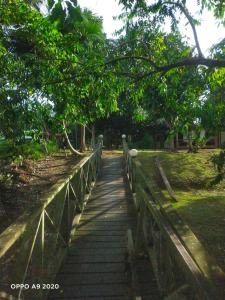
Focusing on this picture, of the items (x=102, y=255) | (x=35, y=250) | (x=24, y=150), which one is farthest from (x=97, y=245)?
(x=24, y=150)

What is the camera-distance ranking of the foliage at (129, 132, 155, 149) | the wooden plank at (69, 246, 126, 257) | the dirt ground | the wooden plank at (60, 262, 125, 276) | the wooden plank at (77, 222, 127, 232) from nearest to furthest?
the wooden plank at (60, 262, 125, 276) < the wooden plank at (69, 246, 126, 257) < the wooden plank at (77, 222, 127, 232) < the dirt ground < the foliage at (129, 132, 155, 149)

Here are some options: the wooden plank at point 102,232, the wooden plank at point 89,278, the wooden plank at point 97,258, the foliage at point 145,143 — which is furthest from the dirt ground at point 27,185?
the foliage at point 145,143

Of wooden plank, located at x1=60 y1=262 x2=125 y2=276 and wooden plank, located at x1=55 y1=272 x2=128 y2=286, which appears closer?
wooden plank, located at x1=55 y1=272 x2=128 y2=286

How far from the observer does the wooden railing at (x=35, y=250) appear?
118 inches

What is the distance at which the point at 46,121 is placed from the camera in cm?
762

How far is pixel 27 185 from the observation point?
11914 millimetres

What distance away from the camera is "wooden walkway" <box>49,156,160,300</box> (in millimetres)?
4770

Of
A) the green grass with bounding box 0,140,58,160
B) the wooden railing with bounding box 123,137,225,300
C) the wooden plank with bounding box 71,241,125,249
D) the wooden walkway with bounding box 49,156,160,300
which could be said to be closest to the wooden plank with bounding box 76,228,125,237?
the wooden walkway with bounding box 49,156,160,300

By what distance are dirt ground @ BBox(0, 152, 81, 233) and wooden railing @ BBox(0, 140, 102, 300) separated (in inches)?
68.9

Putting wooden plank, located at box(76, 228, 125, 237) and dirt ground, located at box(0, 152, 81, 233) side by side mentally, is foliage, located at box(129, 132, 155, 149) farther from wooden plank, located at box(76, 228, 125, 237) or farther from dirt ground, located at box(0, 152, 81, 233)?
wooden plank, located at box(76, 228, 125, 237)

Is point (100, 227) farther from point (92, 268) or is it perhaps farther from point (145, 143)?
point (145, 143)

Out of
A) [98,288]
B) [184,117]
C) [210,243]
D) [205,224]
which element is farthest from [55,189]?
[205,224]

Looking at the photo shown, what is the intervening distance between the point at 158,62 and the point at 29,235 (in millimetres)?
3948

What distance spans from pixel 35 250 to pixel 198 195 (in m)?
9.32
